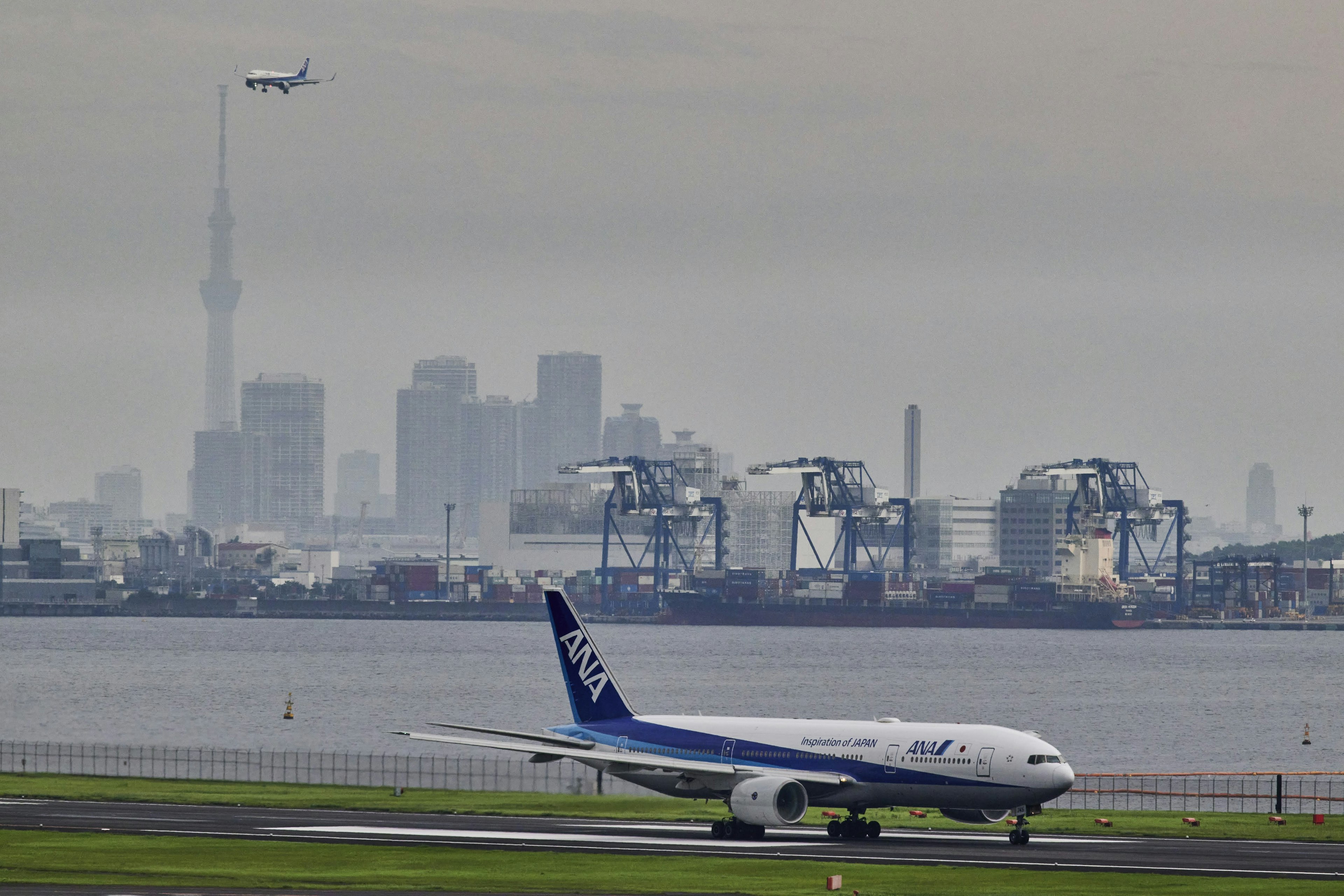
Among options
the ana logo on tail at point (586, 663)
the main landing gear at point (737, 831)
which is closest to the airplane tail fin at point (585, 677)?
the ana logo on tail at point (586, 663)

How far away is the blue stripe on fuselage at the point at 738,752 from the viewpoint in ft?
189

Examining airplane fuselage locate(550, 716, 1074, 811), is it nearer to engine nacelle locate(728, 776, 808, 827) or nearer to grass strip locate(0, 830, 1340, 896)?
engine nacelle locate(728, 776, 808, 827)

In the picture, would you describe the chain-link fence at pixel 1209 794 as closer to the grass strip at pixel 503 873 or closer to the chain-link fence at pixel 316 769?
the chain-link fence at pixel 316 769

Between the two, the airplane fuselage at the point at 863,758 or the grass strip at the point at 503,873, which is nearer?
the grass strip at the point at 503,873

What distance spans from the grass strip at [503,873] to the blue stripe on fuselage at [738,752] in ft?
18.7

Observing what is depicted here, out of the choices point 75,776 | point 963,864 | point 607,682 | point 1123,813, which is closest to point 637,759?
point 607,682

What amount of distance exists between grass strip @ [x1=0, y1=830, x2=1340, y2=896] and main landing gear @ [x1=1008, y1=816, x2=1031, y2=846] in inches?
246

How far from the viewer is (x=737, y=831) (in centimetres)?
5941

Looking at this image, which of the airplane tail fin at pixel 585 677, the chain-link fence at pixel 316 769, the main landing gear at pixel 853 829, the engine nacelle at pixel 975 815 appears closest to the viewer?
the engine nacelle at pixel 975 815

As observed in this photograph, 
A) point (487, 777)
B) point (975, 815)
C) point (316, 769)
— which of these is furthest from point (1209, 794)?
point (316, 769)

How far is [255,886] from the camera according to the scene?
47406 mm

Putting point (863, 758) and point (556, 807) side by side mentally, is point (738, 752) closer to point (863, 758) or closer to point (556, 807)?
point (863, 758)

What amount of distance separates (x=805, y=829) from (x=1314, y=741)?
89.8 metres

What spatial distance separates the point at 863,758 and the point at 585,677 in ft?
36.9
